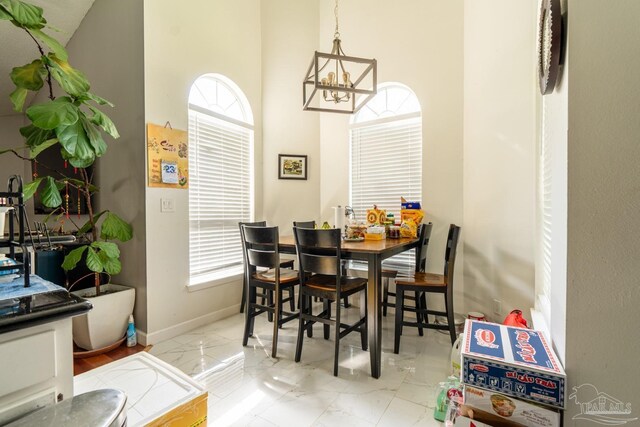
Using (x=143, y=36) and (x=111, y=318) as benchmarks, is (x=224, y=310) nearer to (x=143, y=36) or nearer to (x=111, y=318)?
(x=111, y=318)

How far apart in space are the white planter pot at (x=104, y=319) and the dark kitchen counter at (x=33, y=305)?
1528mm

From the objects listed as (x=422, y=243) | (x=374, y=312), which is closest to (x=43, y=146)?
(x=374, y=312)

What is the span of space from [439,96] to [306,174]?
1727mm

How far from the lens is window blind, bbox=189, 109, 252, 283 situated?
2912 millimetres

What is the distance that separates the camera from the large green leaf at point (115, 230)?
2.29 metres

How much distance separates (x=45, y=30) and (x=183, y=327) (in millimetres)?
3688

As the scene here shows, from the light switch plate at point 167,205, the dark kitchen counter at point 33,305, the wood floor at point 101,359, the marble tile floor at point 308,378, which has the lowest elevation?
the wood floor at point 101,359

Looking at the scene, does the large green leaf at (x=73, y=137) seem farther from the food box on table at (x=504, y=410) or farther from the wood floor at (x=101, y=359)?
the food box on table at (x=504, y=410)

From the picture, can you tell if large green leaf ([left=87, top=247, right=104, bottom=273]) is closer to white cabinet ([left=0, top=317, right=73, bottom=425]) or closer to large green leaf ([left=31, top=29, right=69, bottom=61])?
large green leaf ([left=31, top=29, right=69, bottom=61])

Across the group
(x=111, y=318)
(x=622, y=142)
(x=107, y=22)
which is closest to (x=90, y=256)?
(x=111, y=318)

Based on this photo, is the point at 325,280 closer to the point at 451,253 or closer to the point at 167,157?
the point at 451,253

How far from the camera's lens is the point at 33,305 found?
2.57 ft

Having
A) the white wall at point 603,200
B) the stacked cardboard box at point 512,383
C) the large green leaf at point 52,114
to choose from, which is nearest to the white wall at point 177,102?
the large green leaf at point 52,114

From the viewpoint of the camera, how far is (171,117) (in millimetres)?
2648
